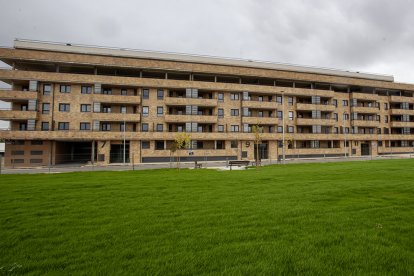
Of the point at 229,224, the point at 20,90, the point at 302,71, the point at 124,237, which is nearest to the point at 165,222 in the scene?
the point at 124,237

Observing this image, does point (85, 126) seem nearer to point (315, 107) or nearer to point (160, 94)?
point (160, 94)

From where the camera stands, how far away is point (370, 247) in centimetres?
436

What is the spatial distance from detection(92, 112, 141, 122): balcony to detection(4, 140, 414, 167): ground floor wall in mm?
3565

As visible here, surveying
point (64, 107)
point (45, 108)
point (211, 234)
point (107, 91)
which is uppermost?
point (107, 91)

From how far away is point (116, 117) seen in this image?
37.2 meters

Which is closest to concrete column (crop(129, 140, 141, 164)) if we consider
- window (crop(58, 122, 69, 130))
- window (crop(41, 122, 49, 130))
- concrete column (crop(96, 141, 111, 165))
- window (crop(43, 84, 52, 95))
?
concrete column (crop(96, 141, 111, 165))

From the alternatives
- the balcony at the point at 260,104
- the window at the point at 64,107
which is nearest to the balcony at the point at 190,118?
the balcony at the point at 260,104

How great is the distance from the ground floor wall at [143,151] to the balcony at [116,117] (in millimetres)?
3565

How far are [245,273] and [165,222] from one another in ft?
9.84

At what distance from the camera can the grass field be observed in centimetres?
377

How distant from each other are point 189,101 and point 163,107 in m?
4.69

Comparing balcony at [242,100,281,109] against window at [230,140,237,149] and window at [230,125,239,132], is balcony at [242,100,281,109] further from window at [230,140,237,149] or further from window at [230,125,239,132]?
window at [230,140,237,149]

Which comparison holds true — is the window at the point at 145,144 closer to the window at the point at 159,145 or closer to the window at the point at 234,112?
the window at the point at 159,145

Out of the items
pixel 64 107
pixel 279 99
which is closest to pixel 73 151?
pixel 64 107
